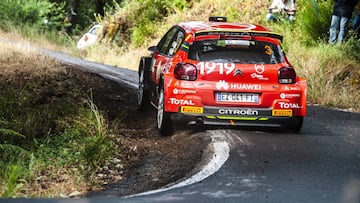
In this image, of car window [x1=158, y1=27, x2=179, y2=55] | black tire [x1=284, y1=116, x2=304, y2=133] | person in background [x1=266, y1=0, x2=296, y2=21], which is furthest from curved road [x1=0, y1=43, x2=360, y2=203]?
person in background [x1=266, y1=0, x2=296, y2=21]

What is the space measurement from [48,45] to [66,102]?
21181mm

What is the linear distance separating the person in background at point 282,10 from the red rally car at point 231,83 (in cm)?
1049

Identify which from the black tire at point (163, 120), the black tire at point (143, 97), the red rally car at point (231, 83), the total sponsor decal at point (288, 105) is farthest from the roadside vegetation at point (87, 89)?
the total sponsor decal at point (288, 105)

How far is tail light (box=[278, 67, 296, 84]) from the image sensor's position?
10.8m

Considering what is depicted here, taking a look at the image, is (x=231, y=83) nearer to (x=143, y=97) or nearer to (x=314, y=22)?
(x=143, y=97)

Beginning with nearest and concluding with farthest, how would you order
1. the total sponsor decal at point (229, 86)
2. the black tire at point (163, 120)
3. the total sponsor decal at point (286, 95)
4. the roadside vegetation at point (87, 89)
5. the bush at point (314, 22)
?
the roadside vegetation at point (87, 89) → the total sponsor decal at point (229, 86) → the total sponsor decal at point (286, 95) → the black tire at point (163, 120) → the bush at point (314, 22)

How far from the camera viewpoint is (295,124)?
11.2 metres

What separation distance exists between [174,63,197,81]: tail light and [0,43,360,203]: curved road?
85 cm

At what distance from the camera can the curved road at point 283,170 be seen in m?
7.07

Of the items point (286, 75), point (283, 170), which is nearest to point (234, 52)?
point (286, 75)

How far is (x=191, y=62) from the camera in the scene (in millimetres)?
10766

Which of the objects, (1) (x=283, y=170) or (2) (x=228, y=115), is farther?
(2) (x=228, y=115)

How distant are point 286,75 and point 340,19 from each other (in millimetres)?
7750

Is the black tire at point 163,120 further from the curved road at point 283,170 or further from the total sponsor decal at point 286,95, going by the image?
the total sponsor decal at point 286,95
